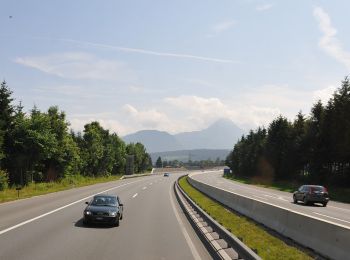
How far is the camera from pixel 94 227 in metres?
17.4

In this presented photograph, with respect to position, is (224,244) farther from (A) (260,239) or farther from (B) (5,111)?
(B) (5,111)

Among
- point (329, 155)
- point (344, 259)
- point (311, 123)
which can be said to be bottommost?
point (344, 259)

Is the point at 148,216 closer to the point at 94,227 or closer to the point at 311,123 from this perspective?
the point at 94,227

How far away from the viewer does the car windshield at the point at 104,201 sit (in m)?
19.1

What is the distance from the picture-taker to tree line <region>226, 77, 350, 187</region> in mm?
A: 54438

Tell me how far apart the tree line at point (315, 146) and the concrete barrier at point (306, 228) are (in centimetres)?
3297

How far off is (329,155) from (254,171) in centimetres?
4783

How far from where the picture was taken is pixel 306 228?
1213cm

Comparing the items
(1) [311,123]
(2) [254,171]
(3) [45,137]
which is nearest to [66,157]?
(3) [45,137]

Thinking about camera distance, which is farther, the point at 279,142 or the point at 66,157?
the point at 279,142

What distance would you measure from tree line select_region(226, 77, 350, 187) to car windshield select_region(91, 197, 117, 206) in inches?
1357

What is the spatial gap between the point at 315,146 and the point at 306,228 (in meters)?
50.6

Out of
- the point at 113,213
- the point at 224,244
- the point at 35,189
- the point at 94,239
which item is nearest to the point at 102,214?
the point at 113,213

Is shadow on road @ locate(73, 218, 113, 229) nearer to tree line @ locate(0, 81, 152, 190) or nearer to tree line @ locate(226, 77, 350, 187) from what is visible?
tree line @ locate(0, 81, 152, 190)
